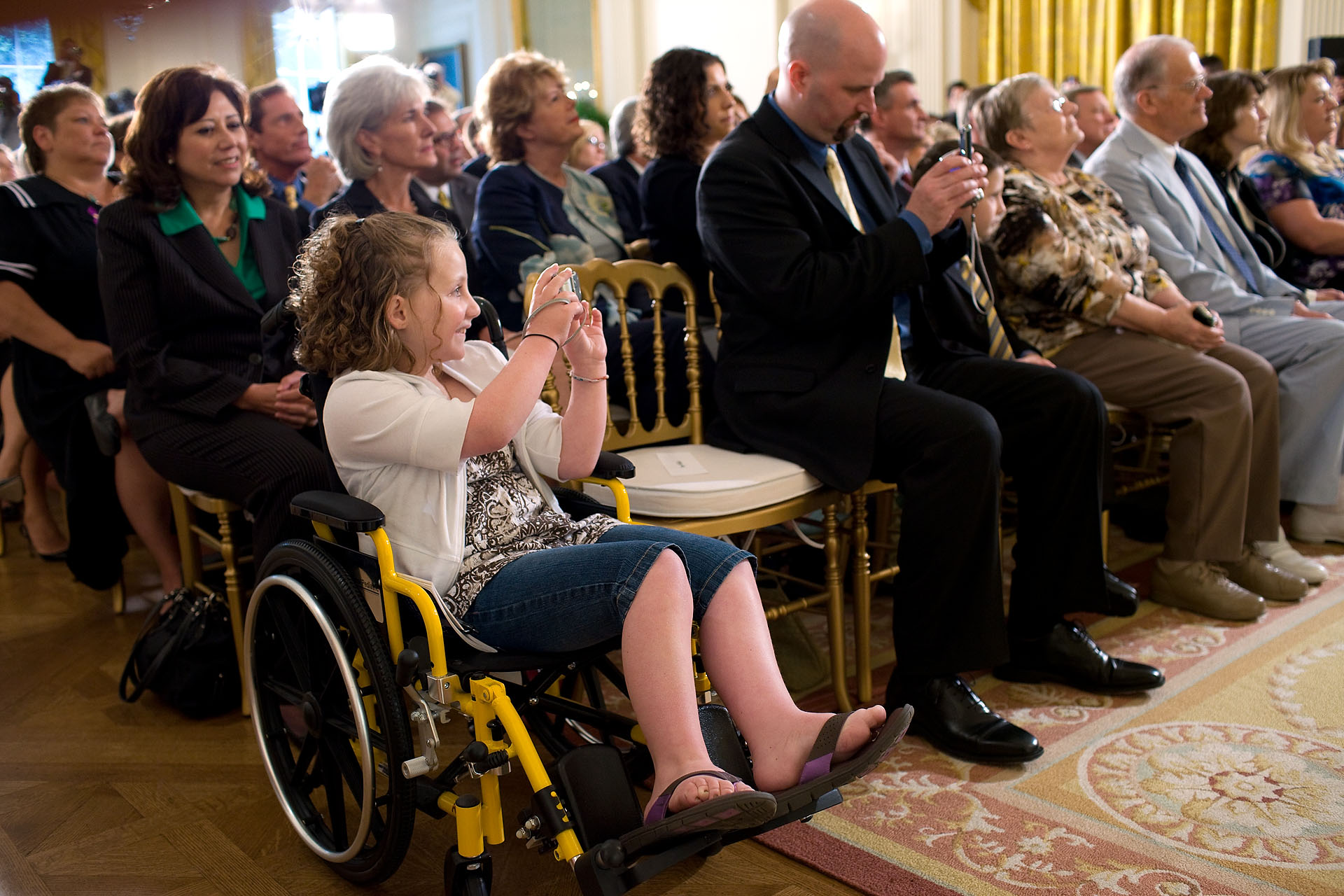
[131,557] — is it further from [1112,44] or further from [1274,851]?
[1112,44]

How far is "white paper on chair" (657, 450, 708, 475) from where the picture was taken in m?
1.90

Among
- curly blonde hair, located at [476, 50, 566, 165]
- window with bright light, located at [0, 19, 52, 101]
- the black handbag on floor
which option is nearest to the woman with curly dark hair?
curly blonde hair, located at [476, 50, 566, 165]

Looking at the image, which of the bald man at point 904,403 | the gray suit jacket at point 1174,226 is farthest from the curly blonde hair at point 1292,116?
the bald man at point 904,403

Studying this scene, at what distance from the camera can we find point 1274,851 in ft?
4.71

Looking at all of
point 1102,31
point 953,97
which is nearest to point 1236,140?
point 953,97

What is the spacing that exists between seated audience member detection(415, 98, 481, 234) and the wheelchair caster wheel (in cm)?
229

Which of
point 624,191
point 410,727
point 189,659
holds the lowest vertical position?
point 189,659

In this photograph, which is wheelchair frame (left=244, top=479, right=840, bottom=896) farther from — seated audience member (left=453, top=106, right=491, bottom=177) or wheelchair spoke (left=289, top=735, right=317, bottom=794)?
seated audience member (left=453, top=106, right=491, bottom=177)

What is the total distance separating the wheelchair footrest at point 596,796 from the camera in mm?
1182

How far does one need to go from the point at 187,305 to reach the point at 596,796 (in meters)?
1.43

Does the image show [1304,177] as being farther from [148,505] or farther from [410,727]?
[148,505]

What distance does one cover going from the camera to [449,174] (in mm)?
3723

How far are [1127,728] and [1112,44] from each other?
639cm

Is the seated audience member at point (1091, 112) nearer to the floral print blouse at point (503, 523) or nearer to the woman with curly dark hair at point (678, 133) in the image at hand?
the woman with curly dark hair at point (678, 133)
